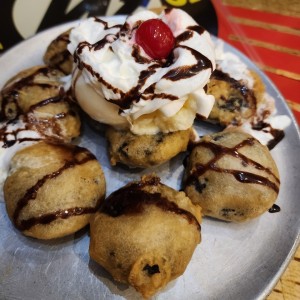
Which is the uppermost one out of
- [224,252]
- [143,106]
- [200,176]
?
[143,106]

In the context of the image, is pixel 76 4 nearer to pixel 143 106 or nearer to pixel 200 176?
pixel 143 106

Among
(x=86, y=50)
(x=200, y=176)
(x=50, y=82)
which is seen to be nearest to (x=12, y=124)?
(x=50, y=82)

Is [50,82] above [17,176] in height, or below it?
above

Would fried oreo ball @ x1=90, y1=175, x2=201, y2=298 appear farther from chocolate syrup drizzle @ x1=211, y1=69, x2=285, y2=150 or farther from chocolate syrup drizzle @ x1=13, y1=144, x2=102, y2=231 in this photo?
chocolate syrup drizzle @ x1=211, y1=69, x2=285, y2=150

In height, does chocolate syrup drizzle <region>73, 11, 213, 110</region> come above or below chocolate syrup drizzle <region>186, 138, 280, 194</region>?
above

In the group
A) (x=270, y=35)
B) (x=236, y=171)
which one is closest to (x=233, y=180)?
(x=236, y=171)

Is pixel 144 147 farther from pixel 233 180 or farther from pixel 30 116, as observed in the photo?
pixel 30 116

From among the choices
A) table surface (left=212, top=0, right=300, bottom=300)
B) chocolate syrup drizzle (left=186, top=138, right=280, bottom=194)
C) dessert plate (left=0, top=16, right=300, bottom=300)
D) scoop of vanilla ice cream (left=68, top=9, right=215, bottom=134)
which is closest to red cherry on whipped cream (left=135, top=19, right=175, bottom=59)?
scoop of vanilla ice cream (left=68, top=9, right=215, bottom=134)

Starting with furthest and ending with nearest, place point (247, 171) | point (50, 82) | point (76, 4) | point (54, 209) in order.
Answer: point (76, 4), point (50, 82), point (247, 171), point (54, 209)
